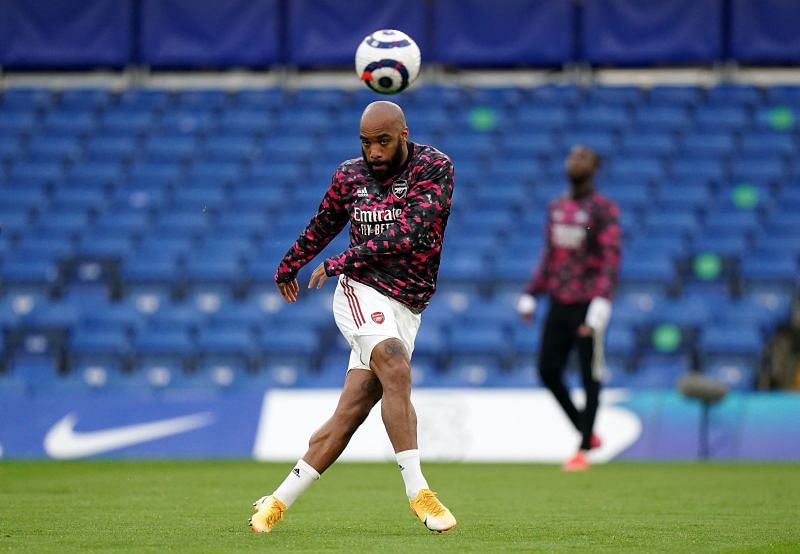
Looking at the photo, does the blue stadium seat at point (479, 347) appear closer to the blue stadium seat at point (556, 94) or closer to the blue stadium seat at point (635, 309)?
the blue stadium seat at point (635, 309)

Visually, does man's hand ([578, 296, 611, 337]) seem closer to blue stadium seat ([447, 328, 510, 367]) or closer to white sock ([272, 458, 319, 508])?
blue stadium seat ([447, 328, 510, 367])

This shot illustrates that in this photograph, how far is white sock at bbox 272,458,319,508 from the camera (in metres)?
5.75

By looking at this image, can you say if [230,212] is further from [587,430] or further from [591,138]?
[587,430]

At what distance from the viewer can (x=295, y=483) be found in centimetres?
576

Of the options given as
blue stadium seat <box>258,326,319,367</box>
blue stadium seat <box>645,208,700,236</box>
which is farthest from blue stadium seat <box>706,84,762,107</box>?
blue stadium seat <box>258,326,319,367</box>

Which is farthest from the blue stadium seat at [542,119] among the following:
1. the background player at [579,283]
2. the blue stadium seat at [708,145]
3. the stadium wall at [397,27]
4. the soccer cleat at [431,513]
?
the soccer cleat at [431,513]

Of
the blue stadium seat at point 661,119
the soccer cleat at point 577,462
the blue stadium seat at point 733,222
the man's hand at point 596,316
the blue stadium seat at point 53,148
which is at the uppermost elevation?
the blue stadium seat at point 661,119

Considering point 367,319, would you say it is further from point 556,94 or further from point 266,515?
point 556,94

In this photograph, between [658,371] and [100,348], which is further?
[100,348]

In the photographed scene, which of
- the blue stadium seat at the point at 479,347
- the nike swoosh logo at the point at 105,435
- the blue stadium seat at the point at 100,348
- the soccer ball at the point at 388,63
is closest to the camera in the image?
the soccer ball at the point at 388,63

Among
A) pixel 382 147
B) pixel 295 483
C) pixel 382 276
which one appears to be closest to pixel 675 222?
pixel 382 276

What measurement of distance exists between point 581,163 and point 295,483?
4911 millimetres

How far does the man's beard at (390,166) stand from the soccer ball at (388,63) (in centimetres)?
59

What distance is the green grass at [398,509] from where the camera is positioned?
207 inches
